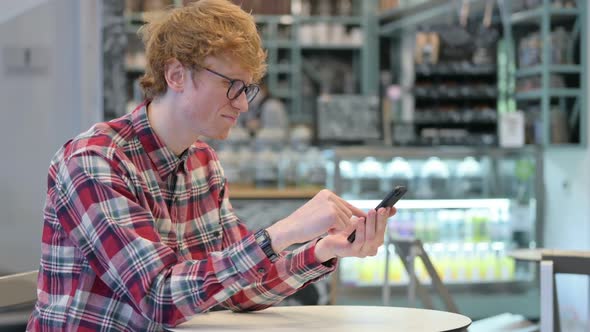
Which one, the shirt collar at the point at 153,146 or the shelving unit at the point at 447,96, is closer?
the shirt collar at the point at 153,146

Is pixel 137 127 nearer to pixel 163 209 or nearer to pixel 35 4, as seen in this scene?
pixel 163 209

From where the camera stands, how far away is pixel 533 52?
7148mm

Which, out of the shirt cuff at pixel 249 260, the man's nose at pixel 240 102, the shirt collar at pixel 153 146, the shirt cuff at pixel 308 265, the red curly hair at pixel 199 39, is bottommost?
the shirt cuff at pixel 308 265

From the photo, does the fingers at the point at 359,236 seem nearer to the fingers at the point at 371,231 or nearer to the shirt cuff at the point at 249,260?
the fingers at the point at 371,231

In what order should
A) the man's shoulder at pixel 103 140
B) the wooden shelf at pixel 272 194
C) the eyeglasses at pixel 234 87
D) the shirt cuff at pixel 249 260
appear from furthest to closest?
the wooden shelf at pixel 272 194 → the eyeglasses at pixel 234 87 → the man's shoulder at pixel 103 140 → the shirt cuff at pixel 249 260

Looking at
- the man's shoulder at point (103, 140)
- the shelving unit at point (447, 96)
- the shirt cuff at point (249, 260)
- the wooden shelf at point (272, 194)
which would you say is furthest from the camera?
the shelving unit at point (447, 96)

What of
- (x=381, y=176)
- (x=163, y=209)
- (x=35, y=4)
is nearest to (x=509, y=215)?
(x=381, y=176)

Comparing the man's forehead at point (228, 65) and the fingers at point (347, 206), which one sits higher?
the man's forehead at point (228, 65)

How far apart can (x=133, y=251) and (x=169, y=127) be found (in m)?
0.36

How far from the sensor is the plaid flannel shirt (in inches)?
67.7

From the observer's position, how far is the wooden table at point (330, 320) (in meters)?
1.80

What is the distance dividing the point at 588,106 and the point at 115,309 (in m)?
5.72

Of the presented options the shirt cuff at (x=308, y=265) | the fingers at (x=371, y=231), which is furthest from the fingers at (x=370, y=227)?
the shirt cuff at (x=308, y=265)

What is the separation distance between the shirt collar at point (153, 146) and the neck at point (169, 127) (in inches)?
0.6
